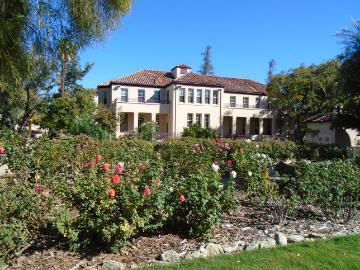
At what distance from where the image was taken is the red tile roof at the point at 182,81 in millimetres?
40938

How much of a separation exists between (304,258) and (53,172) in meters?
5.17

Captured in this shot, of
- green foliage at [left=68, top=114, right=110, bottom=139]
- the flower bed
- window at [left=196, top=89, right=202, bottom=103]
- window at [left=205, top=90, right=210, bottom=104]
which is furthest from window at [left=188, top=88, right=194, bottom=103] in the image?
the flower bed

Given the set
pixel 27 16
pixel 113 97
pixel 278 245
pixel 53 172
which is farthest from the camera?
pixel 113 97

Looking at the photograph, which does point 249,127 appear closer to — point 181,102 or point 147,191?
point 181,102

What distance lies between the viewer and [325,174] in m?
6.32

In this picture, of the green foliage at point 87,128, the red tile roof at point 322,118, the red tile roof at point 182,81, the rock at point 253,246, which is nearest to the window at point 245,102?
the red tile roof at point 182,81

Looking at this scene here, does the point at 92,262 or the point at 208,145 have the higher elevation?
Result: the point at 208,145

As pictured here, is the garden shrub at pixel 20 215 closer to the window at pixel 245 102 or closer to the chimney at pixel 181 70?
the chimney at pixel 181 70

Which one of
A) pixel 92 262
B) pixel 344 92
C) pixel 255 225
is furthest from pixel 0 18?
pixel 344 92

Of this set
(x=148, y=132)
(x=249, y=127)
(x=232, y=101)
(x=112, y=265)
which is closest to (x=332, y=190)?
(x=112, y=265)

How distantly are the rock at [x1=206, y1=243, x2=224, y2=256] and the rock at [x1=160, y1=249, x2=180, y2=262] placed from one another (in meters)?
0.39

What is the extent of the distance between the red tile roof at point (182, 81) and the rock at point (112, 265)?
120 ft

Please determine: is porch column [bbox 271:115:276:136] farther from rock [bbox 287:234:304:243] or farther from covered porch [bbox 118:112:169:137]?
rock [bbox 287:234:304:243]

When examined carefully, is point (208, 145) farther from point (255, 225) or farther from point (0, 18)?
point (0, 18)
